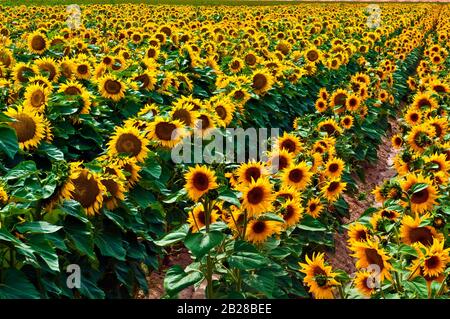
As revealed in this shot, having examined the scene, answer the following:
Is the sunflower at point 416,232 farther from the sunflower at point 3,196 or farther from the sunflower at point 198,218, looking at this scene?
the sunflower at point 3,196

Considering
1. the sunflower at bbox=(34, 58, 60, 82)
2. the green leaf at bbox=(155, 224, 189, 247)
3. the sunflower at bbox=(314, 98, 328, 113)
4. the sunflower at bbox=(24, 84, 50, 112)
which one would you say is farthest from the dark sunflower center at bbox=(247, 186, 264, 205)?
the sunflower at bbox=(314, 98, 328, 113)

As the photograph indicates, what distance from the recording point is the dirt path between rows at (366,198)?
656 centimetres

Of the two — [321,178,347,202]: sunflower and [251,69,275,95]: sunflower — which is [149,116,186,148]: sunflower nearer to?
→ [321,178,347,202]: sunflower

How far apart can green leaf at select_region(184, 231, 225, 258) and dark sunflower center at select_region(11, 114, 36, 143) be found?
86.6 inches

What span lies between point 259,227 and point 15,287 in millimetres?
1763

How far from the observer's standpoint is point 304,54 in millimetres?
11906

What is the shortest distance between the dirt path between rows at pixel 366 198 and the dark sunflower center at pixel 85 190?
3100 mm

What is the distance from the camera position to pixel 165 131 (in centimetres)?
577

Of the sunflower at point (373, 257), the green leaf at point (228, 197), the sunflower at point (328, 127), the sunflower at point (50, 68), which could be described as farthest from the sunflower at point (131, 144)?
the sunflower at point (328, 127)

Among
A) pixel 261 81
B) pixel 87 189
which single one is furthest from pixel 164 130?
pixel 261 81

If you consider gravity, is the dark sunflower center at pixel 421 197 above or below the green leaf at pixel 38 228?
below

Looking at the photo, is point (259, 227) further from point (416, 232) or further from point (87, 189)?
point (87, 189)

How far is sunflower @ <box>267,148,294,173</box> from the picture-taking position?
552 cm

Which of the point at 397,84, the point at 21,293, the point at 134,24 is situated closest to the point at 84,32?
the point at 134,24
